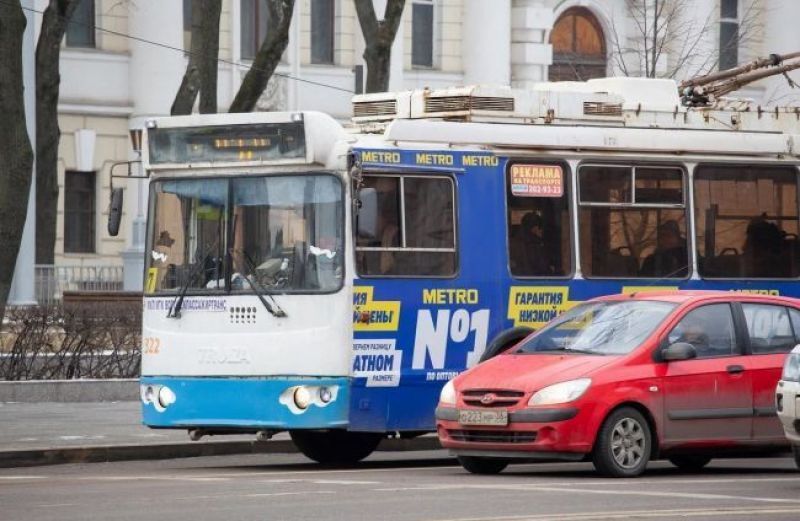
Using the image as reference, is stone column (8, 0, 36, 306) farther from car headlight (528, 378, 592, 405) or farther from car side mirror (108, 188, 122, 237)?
car headlight (528, 378, 592, 405)

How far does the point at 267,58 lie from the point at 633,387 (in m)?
13.3

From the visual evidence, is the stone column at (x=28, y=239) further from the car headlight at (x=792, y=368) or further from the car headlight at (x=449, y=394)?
the car headlight at (x=792, y=368)

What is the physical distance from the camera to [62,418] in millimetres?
23016

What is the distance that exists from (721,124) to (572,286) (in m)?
2.70

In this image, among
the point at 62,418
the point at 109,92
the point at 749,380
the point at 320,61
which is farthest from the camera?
the point at 320,61

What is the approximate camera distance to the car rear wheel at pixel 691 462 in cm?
1783

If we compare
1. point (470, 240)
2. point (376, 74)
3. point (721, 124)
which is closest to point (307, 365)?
point (470, 240)

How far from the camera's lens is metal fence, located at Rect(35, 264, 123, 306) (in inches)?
1416

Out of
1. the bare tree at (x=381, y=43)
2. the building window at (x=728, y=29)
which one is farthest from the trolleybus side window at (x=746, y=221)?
the building window at (x=728, y=29)

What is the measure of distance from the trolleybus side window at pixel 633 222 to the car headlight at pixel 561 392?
3114 mm

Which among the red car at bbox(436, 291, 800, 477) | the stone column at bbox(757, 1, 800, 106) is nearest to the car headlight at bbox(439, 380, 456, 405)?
the red car at bbox(436, 291, 800, 477)

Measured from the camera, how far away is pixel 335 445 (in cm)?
1944

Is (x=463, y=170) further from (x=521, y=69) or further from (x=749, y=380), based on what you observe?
(x=521, y=69)

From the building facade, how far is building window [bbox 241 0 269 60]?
3cm
